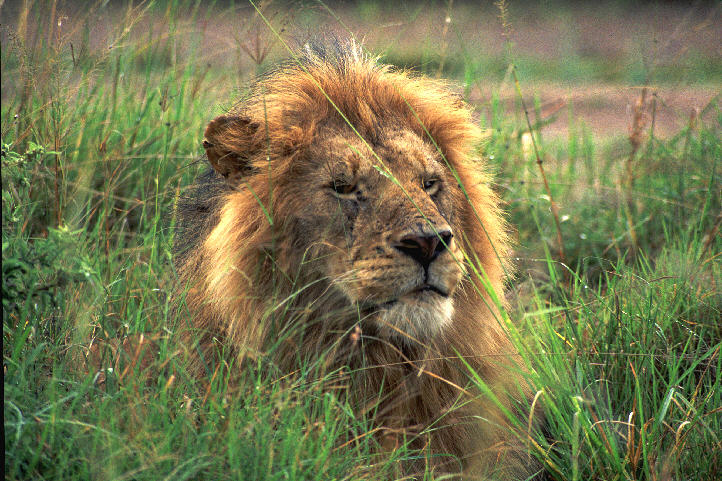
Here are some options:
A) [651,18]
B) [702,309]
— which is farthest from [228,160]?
[651,18]

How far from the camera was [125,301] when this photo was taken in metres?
3.06

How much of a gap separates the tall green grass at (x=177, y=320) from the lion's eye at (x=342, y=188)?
2.05 feet

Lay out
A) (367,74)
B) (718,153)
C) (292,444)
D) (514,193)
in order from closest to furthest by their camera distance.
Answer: (292,444) → (367,74) → (718,153) → (514,193)

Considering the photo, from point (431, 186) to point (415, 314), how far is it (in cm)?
57

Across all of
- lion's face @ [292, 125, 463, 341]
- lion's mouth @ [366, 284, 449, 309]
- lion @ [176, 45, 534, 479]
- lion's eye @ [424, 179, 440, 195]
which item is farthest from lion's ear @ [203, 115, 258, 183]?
lion's mouth @ [366, 284, 449, 309]

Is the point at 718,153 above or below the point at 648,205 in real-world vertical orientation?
above

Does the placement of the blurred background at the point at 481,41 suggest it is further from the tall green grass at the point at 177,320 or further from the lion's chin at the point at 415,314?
the lion's chin at the point at 415,314

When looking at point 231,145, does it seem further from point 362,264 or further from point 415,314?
point 415,314

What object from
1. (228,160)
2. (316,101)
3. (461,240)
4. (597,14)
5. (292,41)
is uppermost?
(597,14)

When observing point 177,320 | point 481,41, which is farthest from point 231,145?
point 481,41

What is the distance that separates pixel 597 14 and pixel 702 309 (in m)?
5.31

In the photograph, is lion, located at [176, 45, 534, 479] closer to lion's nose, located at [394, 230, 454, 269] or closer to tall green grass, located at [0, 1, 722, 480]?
lion's nose, located at [394, 230, 454, 269]

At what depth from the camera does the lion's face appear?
2.37 m

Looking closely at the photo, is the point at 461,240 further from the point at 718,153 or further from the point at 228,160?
the point at 718,153
